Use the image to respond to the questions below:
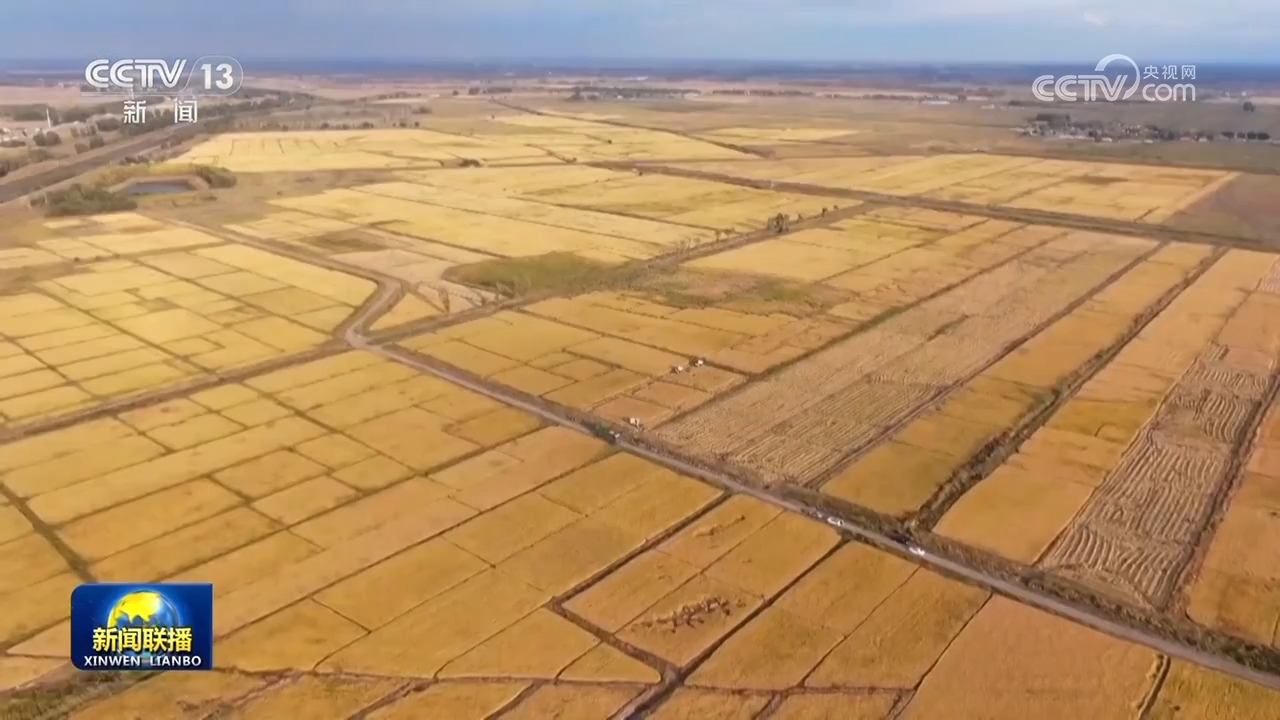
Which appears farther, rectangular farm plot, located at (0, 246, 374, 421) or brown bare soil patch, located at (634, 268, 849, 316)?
brown bare soil patch, located at (634, 268, 849, 316)

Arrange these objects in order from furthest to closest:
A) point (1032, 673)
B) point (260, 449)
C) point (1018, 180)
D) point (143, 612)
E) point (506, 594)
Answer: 1. point (1018, 180)
2. point (260, 449)
3. point (506, 594)
4. point (1032, 673)
5. point (143, 612)

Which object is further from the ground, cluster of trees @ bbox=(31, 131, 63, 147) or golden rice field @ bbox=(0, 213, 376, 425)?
cluster of trees @ bbox=(31, 131, 63, 147)

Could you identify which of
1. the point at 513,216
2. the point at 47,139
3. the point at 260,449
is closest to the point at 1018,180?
the point at 513,216

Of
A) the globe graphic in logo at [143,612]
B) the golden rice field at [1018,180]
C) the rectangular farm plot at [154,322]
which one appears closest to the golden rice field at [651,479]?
the rectangular farm plot at [154,322]

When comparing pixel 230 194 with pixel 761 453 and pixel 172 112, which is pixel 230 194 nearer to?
pixel 761 453

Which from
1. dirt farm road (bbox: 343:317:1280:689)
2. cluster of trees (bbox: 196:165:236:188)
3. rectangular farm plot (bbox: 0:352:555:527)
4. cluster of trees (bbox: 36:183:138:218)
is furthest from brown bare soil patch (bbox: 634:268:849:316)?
cluster of trees (bbox: 196:165:236:188)

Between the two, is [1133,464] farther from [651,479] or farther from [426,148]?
[426,148]

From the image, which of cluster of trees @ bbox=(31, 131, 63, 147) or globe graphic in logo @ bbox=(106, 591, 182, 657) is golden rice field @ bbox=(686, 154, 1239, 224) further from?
cluster of trees @ bbox=(31, 131, 63, 147)
